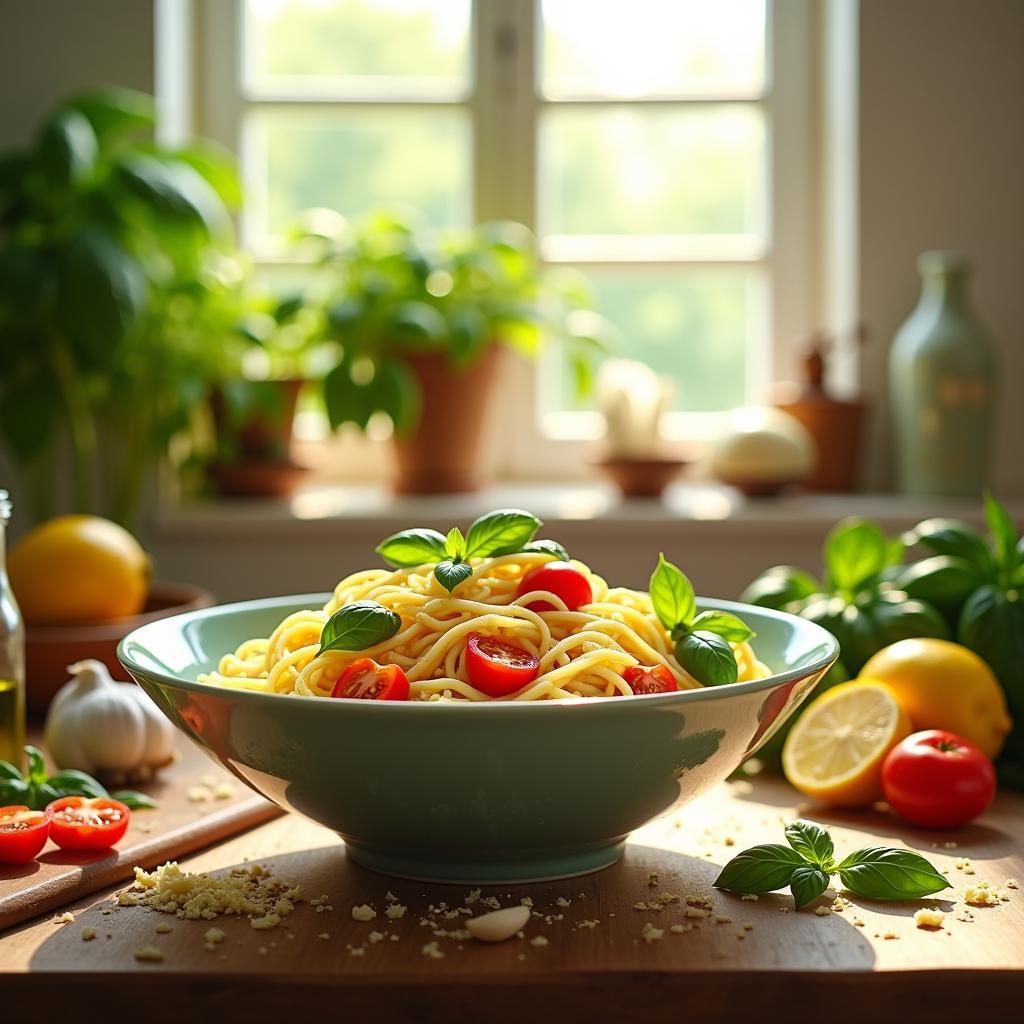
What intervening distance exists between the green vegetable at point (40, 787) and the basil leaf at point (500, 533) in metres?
0.33

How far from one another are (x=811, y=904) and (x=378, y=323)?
67.2 inches

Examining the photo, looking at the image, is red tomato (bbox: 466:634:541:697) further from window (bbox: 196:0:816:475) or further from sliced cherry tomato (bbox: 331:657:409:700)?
window (bbox: 196:0:816:475)

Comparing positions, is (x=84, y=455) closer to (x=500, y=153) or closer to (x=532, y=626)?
(x=500, y=153)

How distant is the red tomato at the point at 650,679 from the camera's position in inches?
32.8

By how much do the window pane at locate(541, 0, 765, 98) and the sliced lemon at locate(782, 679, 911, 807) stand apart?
1962 mm

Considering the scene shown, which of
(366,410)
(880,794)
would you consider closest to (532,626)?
(880,794)

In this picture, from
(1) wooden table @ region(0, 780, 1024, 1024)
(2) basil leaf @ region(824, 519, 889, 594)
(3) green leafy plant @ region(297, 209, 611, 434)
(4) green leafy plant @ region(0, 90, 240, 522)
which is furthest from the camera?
(3) green leafy plant @ region(297, 209, 611, 434)

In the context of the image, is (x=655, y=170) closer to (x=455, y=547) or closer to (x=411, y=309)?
(x=411, y=309)

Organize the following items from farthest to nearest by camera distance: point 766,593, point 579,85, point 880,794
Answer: point 579,85 < point 766,593 < point 880,794

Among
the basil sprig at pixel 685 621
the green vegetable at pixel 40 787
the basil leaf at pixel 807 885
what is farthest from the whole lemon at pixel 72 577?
the basil leaf at pixel 807 885

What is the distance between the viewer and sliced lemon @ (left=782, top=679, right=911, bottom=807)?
1.03 meters

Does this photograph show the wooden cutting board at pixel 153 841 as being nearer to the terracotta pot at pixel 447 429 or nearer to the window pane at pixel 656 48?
the terracotta pot at pixel 447 429

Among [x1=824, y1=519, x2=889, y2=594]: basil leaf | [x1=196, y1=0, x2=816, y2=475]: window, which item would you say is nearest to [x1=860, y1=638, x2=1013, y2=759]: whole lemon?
[x1=824, y1=519, x2=889, y2=594]: basil leaf

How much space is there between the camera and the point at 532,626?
0.85m
